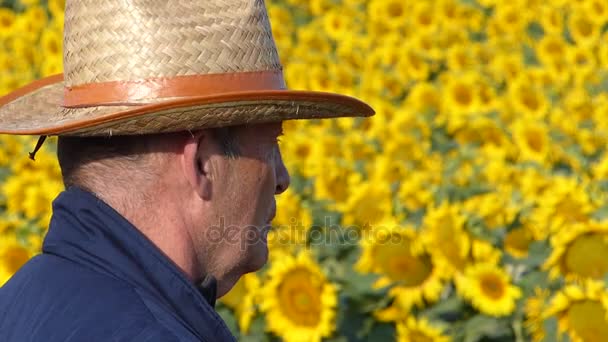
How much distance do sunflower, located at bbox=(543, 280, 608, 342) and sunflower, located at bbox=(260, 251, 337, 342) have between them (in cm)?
93

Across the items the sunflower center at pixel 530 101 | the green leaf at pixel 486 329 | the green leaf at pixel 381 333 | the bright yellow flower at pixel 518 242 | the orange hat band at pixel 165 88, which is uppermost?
the orange hat band at pixel 165 88

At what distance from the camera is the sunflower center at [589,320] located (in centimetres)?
403

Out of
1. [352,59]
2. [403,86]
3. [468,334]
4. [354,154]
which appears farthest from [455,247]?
[352,59]

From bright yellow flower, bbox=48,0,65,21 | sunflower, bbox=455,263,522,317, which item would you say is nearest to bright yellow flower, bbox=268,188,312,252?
sunflower, bbox=455,263,522,317

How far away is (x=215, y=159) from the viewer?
7.74 feet

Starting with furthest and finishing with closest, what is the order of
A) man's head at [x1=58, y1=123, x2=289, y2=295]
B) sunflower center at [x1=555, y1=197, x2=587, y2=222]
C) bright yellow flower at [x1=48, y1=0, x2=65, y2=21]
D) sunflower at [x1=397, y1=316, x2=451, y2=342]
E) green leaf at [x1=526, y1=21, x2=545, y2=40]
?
bright yellow flower at [x1=48, y1=0, x2=65, y2=21] < green leaf at [x1=526, y1=21, x2=545, y2=40] < sunflower center at [x1=555, y1=197, x2=587, y2=222] < sunflower at [x1=397, y1=316, x2=451, y2=342] < man's head at [x1=58, y1=123, x2=289, y2=295]

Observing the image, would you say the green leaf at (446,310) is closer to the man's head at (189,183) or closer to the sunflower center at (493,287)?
the sunflower center at (493,287)

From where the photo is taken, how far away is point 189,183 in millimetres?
2307

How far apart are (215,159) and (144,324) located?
0.45 metres

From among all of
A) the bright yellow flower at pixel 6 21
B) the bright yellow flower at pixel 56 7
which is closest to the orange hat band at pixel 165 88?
the bright yellow flower at pixel 6 21

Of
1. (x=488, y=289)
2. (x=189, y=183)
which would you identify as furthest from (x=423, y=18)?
(x=189, y=183)

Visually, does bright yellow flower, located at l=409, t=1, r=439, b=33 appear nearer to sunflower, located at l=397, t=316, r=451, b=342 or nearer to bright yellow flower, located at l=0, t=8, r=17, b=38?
bright yellow flower, located at l=0, t=8, r=17, b=38

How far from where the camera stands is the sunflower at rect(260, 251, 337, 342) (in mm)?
4637

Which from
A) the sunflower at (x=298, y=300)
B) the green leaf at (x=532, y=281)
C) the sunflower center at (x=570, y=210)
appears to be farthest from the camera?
the sunflower center at (x=570, y=210)
